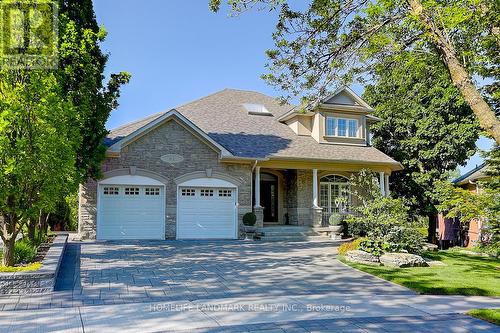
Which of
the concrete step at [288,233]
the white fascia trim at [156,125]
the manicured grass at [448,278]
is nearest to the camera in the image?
the manicured grass at [448,278]

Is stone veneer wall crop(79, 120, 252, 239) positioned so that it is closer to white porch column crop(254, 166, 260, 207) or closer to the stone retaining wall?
white porch column crop(254, 166, 260, 207)

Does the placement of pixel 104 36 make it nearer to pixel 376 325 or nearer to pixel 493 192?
pixel 376 325

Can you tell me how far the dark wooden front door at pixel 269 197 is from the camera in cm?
2252

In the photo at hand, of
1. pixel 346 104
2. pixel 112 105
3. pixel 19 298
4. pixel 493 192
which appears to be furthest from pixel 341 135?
pixel 19 298

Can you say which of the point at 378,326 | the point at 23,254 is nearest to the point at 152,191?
the point at 23,254

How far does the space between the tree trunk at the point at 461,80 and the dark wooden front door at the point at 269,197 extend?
47.9 feet

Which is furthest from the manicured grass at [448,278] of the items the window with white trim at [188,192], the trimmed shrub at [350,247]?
the window with white trim at [188,192]

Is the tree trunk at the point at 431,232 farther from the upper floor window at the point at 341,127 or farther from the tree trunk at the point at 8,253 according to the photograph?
the tree trunk at the point at 8,253

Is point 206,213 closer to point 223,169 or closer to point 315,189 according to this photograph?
point 223,169

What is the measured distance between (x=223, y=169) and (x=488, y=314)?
1319 cm

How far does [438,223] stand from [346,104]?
11.3m

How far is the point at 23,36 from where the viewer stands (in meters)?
9.59

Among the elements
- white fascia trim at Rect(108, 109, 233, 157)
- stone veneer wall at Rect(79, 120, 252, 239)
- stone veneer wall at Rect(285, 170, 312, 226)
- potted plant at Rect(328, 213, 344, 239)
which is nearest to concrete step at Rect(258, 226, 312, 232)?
stone veneer wall at Rect(285, 170, 312, 226)

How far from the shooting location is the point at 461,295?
343 inches
